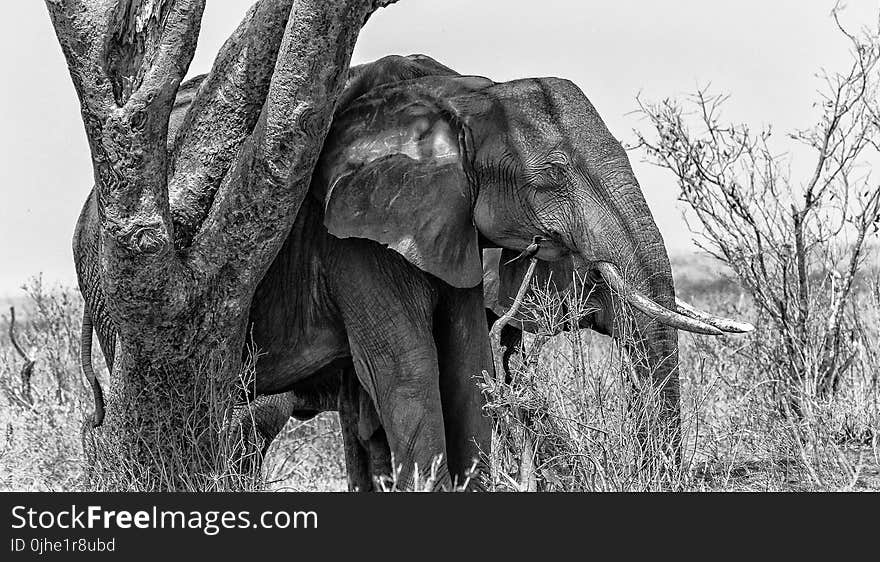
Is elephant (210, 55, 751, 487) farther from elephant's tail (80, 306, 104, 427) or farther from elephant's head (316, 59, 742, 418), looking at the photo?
elephant's tail (80, 306, 104, 427)

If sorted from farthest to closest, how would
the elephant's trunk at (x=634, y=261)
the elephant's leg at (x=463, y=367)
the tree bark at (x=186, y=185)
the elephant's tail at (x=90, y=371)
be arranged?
the elephant's tail at (x=90, y=371) < the elephant's leg at (x=463, y=367) < the elephant's trunk at (x=634, y=261) < the tree bark at (x=186, y=185)

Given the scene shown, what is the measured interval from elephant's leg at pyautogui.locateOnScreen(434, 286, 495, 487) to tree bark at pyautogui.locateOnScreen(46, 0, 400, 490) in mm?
979

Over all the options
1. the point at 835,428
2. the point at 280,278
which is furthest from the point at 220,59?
→ the point at 835,428

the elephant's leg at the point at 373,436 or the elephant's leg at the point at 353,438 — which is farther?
the elephant's leg at the point at 353,438

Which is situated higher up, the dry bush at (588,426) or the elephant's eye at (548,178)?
the elephant's eye at (548,178)

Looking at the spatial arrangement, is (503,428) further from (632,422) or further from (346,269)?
(346,269)

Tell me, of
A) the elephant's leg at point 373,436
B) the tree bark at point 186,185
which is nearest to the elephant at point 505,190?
the tree bark at point 186,185

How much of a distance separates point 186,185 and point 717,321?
2387 mm

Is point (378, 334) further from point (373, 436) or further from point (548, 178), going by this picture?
point (548, 178)

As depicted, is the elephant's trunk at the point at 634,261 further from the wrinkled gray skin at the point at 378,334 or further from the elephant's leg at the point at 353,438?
the elephant's leg at the point at 353,438

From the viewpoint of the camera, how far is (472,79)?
6199 mm

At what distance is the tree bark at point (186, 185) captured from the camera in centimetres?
535

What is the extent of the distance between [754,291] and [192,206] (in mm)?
4253

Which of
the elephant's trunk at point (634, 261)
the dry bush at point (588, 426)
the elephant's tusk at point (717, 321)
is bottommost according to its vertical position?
the dry bush at point (588, 426)
